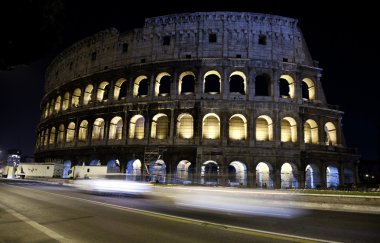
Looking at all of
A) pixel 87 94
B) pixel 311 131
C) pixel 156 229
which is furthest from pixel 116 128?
pixel 156 229

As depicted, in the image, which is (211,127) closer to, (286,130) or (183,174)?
(183,174)

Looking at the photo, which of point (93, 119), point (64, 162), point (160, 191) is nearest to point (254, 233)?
point (160, 191)

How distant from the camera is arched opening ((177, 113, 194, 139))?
101 ft

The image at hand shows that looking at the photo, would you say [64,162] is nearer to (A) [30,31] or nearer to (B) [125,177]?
(B) [125,177]

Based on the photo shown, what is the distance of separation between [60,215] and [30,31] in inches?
217

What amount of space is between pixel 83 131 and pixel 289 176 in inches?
1033

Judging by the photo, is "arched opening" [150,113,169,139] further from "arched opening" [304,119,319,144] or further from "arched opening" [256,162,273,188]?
"arched opening" [304,119,319,144]

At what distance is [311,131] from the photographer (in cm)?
3158

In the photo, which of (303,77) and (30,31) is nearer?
(30,31)

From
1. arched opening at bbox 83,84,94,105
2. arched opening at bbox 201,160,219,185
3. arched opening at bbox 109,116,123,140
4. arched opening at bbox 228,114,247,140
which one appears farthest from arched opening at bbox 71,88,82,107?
arched opening at bbox 228,114,247,140

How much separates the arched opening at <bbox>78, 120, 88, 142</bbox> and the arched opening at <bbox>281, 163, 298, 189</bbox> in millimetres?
24484

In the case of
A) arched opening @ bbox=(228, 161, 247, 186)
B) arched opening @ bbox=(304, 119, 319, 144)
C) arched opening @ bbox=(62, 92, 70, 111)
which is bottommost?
arched opening @ bbox=(228, 161, 247, 186)

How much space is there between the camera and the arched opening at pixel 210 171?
26913mm

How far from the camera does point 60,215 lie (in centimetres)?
873
